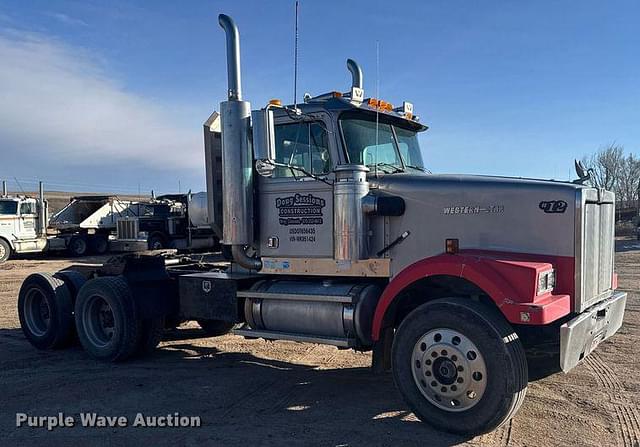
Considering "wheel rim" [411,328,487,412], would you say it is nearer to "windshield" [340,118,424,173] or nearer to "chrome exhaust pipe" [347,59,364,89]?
"windshield" [340,118,424,173]

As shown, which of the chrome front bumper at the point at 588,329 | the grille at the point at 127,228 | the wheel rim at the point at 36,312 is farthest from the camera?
the grille at the point at 127,228

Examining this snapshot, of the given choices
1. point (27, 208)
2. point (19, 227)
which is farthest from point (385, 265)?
point (27, 208)

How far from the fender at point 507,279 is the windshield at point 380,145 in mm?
1399

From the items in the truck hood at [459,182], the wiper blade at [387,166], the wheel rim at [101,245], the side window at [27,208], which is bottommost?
the wheel rim at [101,245]

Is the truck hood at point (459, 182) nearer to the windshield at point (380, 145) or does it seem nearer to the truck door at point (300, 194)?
the windshield at point (380, 145)

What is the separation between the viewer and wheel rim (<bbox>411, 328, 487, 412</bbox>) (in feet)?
15.3

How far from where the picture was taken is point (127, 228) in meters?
25.5

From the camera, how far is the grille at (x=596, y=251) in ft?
16.6

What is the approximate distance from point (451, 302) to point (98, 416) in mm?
3359

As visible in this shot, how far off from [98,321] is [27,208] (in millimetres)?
19558

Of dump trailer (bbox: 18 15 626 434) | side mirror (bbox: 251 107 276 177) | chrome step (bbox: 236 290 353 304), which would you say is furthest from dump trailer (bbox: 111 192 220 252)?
side mirror (bbox: 251 107 276 177)

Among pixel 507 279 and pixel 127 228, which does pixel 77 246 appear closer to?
pixel 127 228

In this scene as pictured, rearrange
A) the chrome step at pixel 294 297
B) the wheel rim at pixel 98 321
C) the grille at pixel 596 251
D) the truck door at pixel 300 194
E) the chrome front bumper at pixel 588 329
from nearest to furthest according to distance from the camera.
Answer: the chrome front bumper at pixel 588 329 < the grille at pixel 596 251 < the chrome step at pixel 294 297 < the truck door at pixel 300 194 < the wheel rim at pixel 98 321

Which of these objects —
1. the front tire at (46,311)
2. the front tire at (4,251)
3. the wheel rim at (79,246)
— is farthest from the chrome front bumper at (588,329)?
the wheel rim at (79,246)
